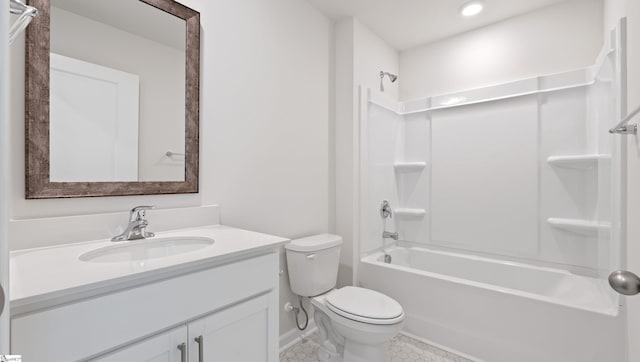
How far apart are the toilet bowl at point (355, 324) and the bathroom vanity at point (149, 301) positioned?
0.50 metres

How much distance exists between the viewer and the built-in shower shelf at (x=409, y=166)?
2670 millimetres

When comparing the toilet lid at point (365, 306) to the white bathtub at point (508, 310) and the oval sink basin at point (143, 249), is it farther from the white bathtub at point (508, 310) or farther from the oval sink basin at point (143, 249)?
the oval sink basin at point (143, 249)

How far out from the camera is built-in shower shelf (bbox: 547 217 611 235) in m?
1.88

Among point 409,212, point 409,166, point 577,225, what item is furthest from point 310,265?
point 577,225

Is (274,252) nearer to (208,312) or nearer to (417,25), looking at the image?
(208,312)

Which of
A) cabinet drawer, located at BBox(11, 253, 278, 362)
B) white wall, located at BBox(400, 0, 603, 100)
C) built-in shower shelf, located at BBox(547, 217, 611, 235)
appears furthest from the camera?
white wall, located at BBox(400, 0, 603, 100)

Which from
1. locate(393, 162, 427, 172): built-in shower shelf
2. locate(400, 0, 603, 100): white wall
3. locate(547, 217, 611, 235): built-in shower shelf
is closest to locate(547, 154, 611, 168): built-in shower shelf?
locate(547, 217, 611, 235): built-in shower shelf

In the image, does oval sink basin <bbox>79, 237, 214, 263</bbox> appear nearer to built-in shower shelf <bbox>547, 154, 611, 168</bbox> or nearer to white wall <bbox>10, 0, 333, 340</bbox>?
white wall <bbox>10, 0, 333, 340</bbox>

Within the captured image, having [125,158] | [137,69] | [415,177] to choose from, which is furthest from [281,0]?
[415,177]

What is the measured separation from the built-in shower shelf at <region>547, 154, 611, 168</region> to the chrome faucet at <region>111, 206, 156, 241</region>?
2569mm

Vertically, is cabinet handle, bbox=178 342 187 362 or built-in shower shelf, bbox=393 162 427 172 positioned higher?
built-in shower shelf, bbox=393 162 427 172

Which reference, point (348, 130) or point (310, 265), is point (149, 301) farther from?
point (348, 130)

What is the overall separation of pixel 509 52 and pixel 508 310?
2028 mm

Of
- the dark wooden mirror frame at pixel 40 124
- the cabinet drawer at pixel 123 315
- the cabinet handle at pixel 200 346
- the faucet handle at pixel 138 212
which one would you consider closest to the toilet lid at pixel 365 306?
the cabinet drawer at pixel 123 315
